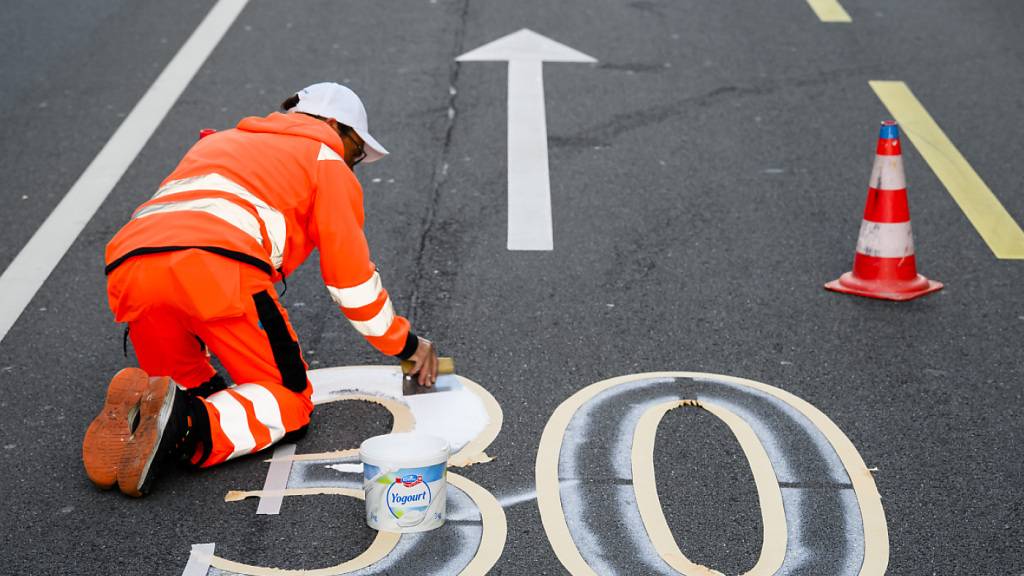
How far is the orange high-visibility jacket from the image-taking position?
4.80 m

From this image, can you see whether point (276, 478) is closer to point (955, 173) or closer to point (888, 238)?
point (888, 238)

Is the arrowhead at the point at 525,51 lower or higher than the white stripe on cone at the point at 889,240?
lower

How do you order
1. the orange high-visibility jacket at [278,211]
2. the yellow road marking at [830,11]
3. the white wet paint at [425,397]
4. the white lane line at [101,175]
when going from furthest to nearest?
the yellow road marking at [830,11]
the white lane line at [101,175]
the white wet paint at [425,397]
the orange high-visibility jacket at [278,211]

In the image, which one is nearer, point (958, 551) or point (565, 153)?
point (958, 551)

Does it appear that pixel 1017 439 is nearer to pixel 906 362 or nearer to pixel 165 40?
pixel 906 362

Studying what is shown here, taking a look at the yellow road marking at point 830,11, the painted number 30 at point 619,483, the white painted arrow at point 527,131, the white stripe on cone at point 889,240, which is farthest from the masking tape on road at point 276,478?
the yellow road marking at point 830,11

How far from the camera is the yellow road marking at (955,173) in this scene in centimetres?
714

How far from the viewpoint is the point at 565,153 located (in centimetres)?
820

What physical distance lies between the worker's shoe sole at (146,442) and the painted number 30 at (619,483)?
32 centimetres

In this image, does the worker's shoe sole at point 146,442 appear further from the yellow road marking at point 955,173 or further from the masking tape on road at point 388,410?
the yellow road marking at point 955,173

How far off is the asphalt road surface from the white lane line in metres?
0.07

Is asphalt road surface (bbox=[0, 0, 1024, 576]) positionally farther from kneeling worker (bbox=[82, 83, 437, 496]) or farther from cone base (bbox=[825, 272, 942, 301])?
kneeling worker (bbox=[82, 83, 437, 496])

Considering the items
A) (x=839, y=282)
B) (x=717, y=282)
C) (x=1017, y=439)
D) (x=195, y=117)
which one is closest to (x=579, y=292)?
(x=717, y=282)

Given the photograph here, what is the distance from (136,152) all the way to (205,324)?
3760 millimetres
